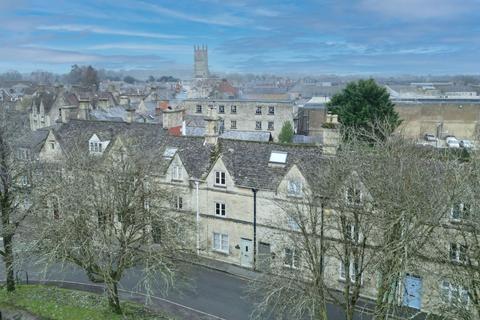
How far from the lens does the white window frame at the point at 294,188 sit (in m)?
31.8

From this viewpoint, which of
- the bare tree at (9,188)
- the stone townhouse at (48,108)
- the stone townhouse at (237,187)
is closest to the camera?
the bare tree at (9,188)

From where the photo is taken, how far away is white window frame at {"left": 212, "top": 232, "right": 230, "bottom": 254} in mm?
36250

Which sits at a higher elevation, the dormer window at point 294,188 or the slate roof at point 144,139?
the slate roof at point 144,139

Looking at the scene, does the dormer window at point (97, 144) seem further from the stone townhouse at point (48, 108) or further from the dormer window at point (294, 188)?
the stone townhouse at point (48, 108)

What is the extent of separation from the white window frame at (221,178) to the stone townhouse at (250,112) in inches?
1746

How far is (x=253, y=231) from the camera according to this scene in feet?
114

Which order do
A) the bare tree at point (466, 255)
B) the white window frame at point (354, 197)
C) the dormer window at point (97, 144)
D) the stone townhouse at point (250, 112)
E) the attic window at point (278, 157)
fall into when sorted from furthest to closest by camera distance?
the stone townhouse at point (250, 112) < the dormer window at point (97, 144) < the attic window at point (278, 157) < the white window frame at point (354, 197) < the bare tree at point (466, 255)

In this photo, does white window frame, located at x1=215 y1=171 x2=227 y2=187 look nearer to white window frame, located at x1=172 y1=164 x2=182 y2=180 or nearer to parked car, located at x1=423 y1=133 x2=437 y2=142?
white window frame, located at x1=172 y1=164 x2=182 y2=180

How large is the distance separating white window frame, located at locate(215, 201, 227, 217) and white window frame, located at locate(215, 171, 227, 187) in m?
1.58

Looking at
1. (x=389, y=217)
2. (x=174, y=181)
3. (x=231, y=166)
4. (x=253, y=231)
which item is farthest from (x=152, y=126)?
(x=389, y=217)

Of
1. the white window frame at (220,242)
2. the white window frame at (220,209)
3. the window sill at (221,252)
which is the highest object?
the white window frame at (220,209)

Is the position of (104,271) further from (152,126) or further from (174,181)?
(152,126)

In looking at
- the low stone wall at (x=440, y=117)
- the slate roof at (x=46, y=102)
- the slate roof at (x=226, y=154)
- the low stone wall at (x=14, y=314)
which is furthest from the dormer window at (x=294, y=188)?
the slate roof at (x=46, y=102)

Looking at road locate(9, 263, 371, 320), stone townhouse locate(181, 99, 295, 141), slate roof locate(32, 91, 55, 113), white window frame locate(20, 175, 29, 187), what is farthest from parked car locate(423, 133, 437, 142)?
slate roof locate(32, 91, 55, 113)
